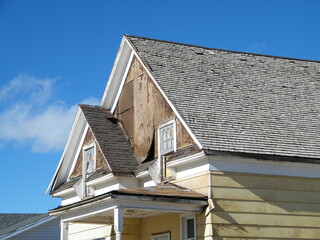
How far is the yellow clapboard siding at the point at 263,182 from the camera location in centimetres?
1614

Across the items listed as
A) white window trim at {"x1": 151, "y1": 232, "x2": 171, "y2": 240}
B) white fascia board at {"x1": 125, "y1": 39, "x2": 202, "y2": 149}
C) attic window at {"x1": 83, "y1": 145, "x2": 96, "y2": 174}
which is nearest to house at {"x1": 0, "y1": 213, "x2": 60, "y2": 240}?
attic window at {"x1": 83, "y1": 145, "x2": 96, "y2": 174}

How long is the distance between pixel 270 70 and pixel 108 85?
5.64 metres

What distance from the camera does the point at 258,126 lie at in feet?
58.9

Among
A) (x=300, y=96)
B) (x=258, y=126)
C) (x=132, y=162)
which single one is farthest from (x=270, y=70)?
(x=132, y=162)

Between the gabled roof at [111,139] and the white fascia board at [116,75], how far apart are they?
0.34 meters

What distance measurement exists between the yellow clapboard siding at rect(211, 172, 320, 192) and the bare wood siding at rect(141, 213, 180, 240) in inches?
70.9

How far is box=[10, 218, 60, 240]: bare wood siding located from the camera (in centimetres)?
3159

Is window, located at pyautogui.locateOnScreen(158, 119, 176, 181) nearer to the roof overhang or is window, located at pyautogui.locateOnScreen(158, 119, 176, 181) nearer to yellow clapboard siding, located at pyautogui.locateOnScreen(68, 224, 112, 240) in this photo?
the roof overhang

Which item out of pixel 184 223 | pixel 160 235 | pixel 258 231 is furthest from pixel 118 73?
pixel 258 231

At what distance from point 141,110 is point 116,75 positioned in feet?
7.22

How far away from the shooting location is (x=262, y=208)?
16359 mm

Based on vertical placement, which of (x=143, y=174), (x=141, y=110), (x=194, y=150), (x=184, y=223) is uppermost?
(x=141, y=110)

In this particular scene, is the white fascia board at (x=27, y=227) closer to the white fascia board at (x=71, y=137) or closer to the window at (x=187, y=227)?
the white fascia board at (x=71, y=137)

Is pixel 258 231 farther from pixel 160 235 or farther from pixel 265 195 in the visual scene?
pixel 160 235
